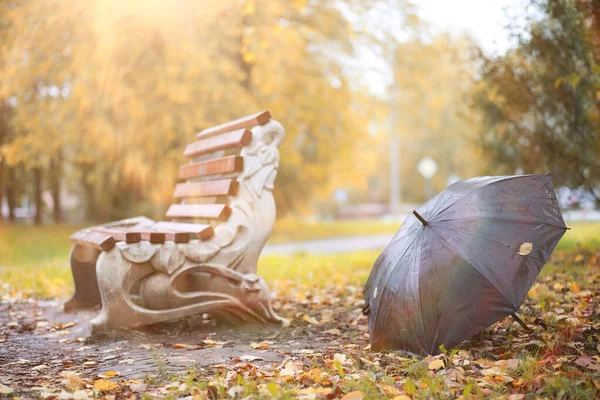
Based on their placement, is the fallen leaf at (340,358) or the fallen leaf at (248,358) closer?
the fallen leaf at (340,358)

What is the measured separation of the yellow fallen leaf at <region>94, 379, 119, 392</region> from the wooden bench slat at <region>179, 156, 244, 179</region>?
6.87 feet

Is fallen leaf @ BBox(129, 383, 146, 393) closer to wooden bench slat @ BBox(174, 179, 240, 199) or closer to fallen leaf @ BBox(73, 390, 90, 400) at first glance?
fallen leaf @ BBox(73, 390, 90, 400)

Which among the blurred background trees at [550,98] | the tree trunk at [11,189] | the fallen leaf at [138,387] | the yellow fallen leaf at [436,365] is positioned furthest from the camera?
the tree trunk at [11,189]

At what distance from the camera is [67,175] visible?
22.4 meters

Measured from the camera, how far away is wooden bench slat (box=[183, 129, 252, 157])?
4984 millimetres

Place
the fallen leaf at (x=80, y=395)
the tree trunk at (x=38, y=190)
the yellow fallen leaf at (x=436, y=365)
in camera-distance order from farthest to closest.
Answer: the tree trunk at (x=38, y=190) → the yellow fallen leaf at (x=436, y=365) → the fallen leaf at (x=80, y=395)

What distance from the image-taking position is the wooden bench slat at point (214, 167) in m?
4.95

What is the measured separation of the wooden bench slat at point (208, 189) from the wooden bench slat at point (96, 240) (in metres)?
0.90

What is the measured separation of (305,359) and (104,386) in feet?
3.92

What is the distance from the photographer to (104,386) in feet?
10.7

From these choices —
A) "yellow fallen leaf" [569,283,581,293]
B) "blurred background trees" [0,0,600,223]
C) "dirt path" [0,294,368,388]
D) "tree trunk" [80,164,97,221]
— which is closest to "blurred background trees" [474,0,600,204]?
"blurred background trees" [0,0,600,223]

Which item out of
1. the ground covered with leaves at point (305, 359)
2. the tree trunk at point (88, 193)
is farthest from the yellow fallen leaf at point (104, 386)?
the tree trunk at point (88, 193)

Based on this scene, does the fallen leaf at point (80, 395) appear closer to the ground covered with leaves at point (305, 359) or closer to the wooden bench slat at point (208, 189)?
the ground covered with leaves at point (305, 359)

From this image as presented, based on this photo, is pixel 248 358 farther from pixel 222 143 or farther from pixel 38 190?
pixel 38 190
